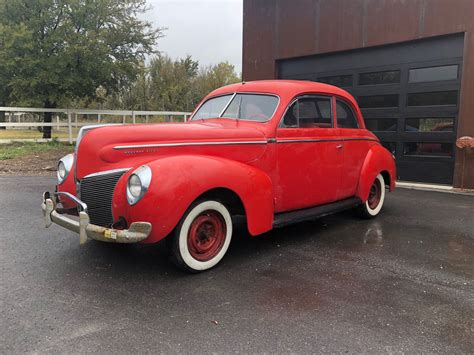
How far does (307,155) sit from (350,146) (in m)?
0.98

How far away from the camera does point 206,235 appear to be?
12.6 feet

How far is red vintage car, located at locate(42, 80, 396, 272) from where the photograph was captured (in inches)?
132

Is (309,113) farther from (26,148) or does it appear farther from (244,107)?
(26,148)

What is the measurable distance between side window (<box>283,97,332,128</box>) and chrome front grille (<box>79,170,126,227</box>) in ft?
6.70

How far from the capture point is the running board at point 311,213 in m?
4.36

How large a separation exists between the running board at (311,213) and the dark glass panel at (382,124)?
4.44 metres

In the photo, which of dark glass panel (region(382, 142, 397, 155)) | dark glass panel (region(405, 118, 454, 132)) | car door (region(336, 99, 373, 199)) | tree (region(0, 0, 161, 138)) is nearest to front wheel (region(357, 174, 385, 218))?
car door (region(336, 99, 373, 199))

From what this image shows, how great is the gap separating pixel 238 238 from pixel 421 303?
2.25 meters

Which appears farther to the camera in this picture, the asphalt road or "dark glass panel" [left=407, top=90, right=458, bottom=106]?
"dark glass panel" [left=407, top=90, right=458, bottom=106]

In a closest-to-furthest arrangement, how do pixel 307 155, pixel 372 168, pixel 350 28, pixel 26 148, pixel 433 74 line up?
pixel 307 155 < pixel 372 168 < pixel 433 74 < pixel 350 28 < pixel 26 148

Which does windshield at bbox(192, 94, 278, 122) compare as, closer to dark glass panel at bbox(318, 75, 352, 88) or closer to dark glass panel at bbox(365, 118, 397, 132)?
dark glass panel at bbox(365, 118, 397, 132)

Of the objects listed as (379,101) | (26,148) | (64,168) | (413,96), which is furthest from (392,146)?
(26,148)

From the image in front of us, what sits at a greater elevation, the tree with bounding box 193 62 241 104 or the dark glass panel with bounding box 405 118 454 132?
the tree with bounding box 193 62 241 104

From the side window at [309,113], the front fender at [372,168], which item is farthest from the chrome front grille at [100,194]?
the front fender at [372,168]
